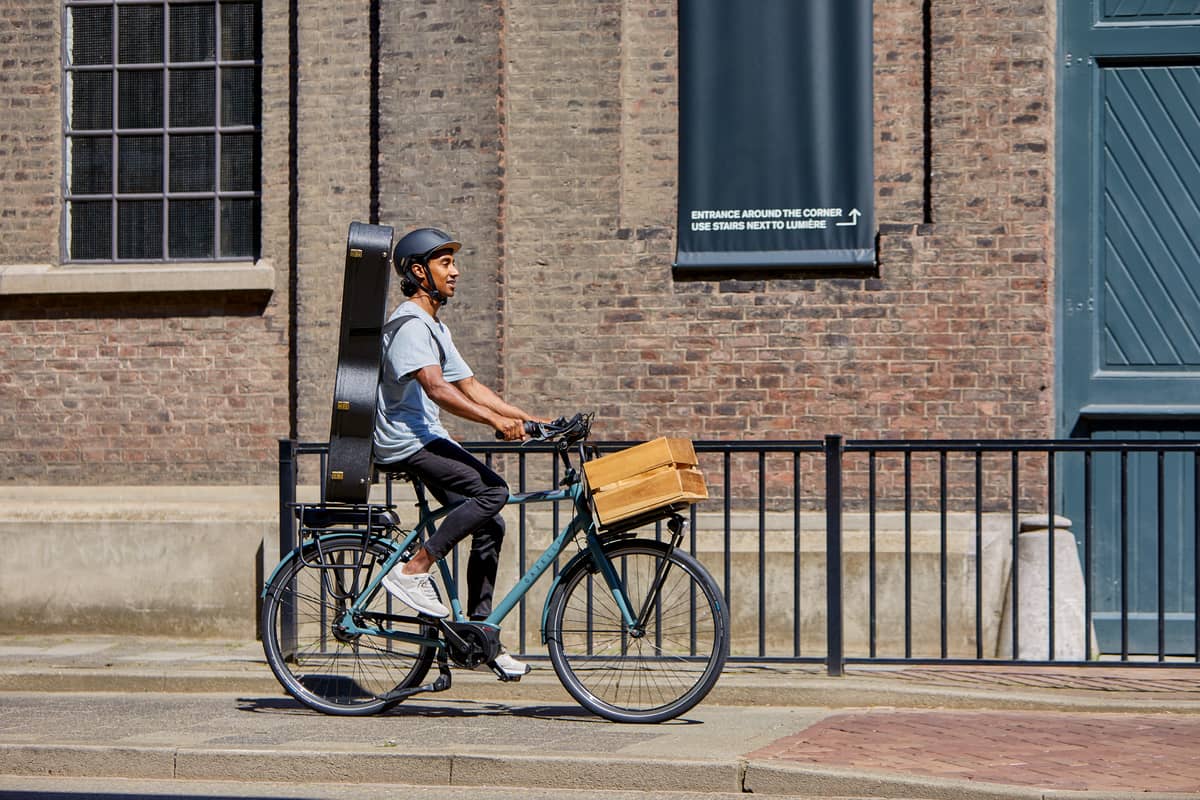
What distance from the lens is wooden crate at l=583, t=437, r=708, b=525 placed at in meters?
6.88

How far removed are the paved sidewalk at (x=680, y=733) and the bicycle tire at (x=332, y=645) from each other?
6.0 inches

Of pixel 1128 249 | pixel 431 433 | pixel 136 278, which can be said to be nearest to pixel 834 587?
pixel 431 433

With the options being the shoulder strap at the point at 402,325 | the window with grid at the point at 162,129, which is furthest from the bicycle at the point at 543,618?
the window with grid at the point at 162,129

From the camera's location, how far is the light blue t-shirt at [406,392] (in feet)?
23.4

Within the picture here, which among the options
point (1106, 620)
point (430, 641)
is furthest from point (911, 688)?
point (1106, 620)

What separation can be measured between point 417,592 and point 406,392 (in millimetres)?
859

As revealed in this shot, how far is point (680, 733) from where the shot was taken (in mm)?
6898

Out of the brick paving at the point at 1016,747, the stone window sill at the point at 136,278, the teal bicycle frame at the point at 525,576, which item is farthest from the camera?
the stone window sill at the point at 136,278

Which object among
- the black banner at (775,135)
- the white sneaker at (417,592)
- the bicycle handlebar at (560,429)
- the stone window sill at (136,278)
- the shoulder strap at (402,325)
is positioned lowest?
the white sneaker at (417,592)

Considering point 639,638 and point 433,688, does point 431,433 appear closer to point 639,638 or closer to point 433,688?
point 433,688

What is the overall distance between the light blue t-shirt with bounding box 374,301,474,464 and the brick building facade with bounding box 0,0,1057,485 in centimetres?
344

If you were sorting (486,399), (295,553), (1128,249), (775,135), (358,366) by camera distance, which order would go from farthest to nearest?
(775,135)
(1128,249)
(358,366)
(295,553)
(486,399)

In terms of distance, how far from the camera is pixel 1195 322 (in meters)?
10.5

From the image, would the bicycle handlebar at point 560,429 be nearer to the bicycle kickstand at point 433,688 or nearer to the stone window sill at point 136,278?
the bicycle kickstand at point 433,688
